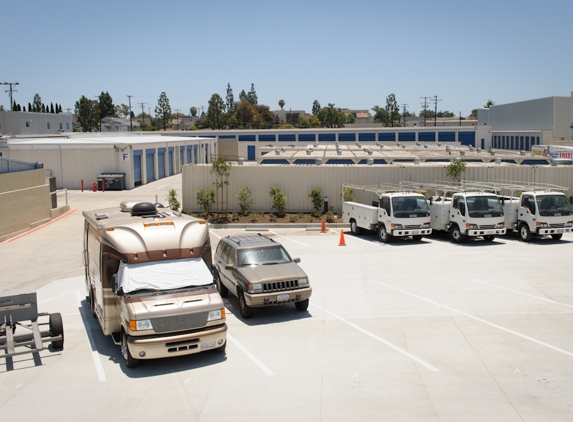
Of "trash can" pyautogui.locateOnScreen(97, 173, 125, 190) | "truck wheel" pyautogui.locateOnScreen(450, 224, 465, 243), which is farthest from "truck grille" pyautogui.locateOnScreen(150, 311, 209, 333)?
"trash can" pyautogui.locateOnScreen(97, 173, 125, 190)

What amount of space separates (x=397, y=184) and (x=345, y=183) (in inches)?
106

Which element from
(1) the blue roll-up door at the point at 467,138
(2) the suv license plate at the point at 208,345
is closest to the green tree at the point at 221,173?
(2) the suv license plate at the point at 208,345

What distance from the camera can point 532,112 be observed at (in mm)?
76438

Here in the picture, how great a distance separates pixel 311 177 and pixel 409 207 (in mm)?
8885

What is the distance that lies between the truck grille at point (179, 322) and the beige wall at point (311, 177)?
2114 cm

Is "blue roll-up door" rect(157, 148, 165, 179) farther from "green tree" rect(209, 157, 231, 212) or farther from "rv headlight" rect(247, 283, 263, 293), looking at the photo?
"rv headlight" rect(247, 283, 263, 293)

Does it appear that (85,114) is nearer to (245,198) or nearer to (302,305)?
(245,198)

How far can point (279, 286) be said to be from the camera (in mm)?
13570

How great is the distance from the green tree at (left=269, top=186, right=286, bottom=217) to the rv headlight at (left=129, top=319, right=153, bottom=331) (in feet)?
66.6

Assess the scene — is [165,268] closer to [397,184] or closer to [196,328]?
[196,328]

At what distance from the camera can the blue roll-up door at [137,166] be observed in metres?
49.7

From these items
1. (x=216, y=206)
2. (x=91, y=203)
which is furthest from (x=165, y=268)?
(x=91, y=203)

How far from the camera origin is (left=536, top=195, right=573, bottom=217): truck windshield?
2289 cm

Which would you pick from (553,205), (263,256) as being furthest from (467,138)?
(263,256)
